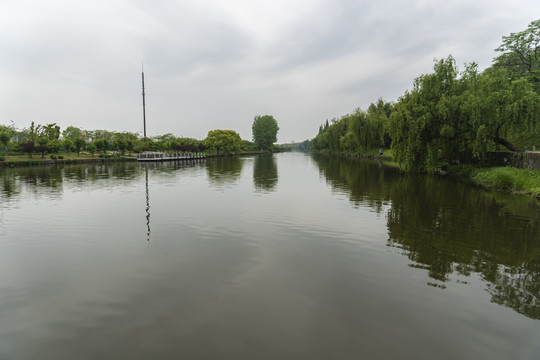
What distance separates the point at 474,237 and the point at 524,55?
55.8 meters

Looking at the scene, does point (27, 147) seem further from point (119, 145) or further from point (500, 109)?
point (500, 109)

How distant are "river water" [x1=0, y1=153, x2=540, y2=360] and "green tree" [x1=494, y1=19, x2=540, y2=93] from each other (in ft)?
147

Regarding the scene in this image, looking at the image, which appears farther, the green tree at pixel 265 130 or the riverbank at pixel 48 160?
the green tree at pixel 265 130

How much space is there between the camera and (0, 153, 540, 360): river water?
5.15 meters

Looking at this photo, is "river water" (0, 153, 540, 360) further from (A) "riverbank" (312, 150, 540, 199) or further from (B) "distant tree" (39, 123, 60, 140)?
(B) "distant tree" (39, 123, 60, 140)

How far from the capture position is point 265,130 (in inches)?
6191

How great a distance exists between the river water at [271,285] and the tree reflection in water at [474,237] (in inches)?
3.0

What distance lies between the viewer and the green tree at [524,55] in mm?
44125

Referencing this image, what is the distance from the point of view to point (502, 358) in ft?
15.7

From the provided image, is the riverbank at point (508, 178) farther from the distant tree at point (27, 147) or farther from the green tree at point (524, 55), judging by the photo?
the distant tree at point (27, 147)

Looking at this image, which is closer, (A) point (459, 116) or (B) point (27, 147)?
(A) point (459, 116)

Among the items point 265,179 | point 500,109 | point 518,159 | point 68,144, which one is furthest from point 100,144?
point 518,159

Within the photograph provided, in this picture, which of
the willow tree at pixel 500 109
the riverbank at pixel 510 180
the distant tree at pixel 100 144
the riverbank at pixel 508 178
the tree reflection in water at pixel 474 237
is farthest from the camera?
the distant tree at pixel 100 144

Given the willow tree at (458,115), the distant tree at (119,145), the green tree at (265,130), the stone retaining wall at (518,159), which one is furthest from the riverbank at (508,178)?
the green tree at (265,130)
